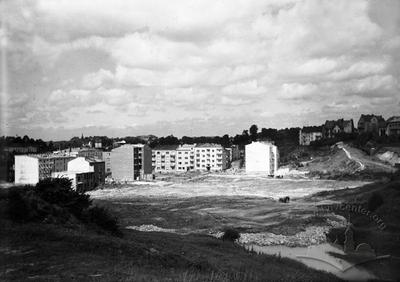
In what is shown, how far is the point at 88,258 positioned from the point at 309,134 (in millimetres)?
140190

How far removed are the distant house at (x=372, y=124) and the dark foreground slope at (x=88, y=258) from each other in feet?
351

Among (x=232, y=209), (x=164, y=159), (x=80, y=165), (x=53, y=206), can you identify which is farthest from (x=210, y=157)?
(x=53, y=206)

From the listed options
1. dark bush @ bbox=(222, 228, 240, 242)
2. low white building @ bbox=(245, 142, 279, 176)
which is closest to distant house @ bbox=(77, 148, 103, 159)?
low white building @ bbox=(245, 142, 279, 176)

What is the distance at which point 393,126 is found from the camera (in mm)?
112125

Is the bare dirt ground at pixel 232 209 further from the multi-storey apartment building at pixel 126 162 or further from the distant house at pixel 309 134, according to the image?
the distant house at pixel 309 134

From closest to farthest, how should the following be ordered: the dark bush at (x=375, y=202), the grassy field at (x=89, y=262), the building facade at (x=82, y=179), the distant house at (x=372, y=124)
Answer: the grassy field at (x=89, y=262)
the dark bush at (x=375, y=202)
the building facade at (x=82, y=179)
the distant house at (x=372, y=124)

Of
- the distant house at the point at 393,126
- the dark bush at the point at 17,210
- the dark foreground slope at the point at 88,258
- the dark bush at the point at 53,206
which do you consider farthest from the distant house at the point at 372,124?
the dark bush at the point at 17,210

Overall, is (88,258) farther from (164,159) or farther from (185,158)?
(164,159)

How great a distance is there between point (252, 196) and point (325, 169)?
35.1 meters

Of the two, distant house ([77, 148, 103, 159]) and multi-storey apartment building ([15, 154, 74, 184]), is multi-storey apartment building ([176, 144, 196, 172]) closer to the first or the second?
distant house ([77, 148, 103, 159])

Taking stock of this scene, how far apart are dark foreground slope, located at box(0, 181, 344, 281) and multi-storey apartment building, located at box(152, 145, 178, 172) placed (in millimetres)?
93622

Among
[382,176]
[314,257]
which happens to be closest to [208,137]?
[382,176]

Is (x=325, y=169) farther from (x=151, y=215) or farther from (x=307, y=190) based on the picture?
(x=151, y=215)

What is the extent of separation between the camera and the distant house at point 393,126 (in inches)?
4366
